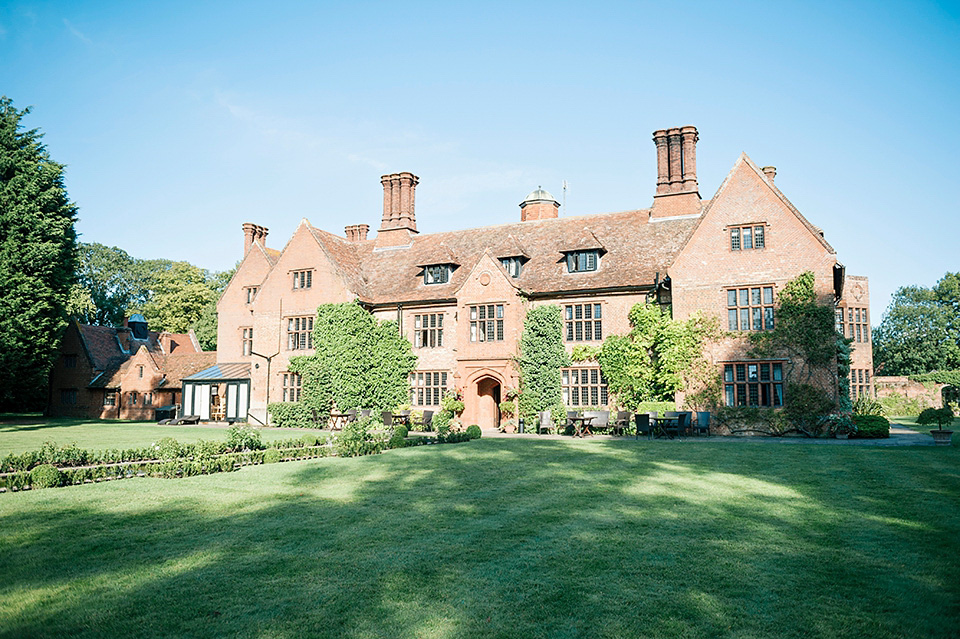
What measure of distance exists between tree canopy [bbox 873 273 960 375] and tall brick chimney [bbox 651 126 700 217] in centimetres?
4587

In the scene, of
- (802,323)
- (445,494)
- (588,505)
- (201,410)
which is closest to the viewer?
(588,505)

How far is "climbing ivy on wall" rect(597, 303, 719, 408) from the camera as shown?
89.8ft

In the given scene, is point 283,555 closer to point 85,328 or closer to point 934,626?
point 934,626

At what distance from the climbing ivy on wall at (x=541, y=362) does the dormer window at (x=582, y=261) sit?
8.09 feet

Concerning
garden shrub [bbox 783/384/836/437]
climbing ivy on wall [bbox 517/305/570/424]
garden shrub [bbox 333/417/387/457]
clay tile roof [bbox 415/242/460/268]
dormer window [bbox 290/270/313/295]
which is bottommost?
garden shrub [bbox 333/417/387/457]

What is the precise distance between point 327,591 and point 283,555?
1487mm

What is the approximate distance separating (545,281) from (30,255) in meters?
27.3

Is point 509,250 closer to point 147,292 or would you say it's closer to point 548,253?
point 548,253

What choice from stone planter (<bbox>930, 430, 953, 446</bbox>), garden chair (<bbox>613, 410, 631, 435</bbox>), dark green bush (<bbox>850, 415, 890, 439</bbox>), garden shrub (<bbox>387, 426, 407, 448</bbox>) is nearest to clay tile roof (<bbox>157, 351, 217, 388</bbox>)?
garden shrub (<bbox>387, 426, 407, 448</bbox>)

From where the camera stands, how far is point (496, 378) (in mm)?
31062

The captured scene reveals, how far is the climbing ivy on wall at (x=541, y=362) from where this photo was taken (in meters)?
29.9

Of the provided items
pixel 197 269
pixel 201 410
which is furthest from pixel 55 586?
pixel 197 269

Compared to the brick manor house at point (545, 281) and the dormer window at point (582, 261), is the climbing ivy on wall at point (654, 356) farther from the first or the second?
the dormer window at point (582, 261)

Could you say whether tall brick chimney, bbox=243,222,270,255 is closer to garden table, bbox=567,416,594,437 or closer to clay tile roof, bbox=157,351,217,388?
clay tile roof, bbox=157,351,217,388
